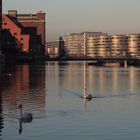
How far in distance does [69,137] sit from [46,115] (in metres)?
9.25

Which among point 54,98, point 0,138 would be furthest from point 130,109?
point 0,138

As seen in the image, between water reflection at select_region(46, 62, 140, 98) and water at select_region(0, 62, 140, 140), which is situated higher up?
water at select_region(0, 62, 140, 140)

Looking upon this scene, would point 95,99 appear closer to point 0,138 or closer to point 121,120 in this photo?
point 121,120

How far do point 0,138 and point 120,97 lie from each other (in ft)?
89.4

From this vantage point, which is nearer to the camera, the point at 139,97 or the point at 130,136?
the point at 130,136

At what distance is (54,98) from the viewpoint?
53062 mm

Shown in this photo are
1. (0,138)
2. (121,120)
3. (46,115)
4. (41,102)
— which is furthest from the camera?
(41,102)

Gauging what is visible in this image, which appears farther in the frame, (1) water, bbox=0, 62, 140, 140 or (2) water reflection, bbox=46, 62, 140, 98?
(2) water reflection, bbox=46, 62, 140, 98

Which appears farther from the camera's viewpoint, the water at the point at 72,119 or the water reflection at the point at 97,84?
the water reflection at the point at 97,84

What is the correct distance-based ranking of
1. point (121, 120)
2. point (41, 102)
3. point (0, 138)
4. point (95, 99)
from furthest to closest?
Result: point (95, 99)
point (41, 102)
point (121, 120)
point (0, 138)

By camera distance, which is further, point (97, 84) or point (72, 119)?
point (97, 84)

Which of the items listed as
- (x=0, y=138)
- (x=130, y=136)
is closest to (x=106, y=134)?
(x=130, y=136)

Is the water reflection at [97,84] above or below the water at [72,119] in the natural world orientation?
below

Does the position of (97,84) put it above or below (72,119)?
below
